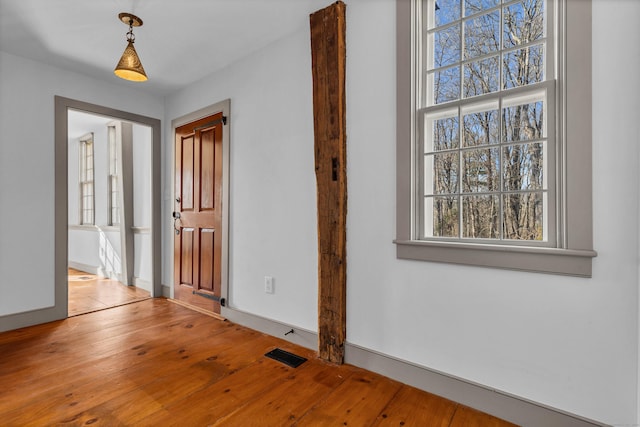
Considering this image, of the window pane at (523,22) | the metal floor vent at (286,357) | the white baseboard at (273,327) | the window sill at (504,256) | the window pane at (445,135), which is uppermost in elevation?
the window pane at (523,22)

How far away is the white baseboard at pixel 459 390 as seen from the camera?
1.55 metres

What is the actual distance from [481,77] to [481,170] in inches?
21.1

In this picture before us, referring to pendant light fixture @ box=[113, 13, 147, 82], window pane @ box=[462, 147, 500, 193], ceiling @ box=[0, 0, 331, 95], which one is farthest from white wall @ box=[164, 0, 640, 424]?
pendant light fixture @ box=[113, 13, 147, 82]

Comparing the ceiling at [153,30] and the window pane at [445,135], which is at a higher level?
the ceiling at [153,30]

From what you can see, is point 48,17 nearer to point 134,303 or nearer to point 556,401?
point 134,303

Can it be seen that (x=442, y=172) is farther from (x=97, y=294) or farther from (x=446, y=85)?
(x=97, y=294)

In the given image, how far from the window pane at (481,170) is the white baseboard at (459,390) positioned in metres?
1.09

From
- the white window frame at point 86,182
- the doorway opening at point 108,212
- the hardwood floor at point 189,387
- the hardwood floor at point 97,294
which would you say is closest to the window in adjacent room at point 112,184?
the doorway opening at point 108,212

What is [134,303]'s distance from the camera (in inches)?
147

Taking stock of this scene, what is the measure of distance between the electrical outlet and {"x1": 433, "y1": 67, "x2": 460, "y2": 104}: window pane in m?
1.91

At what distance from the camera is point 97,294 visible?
163 inches

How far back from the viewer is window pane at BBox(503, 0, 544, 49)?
5.45ft

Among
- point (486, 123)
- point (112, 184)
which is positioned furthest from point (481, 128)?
point (112, 184)

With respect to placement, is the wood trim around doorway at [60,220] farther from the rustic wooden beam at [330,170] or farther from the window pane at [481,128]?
the window pane at [481,128]
